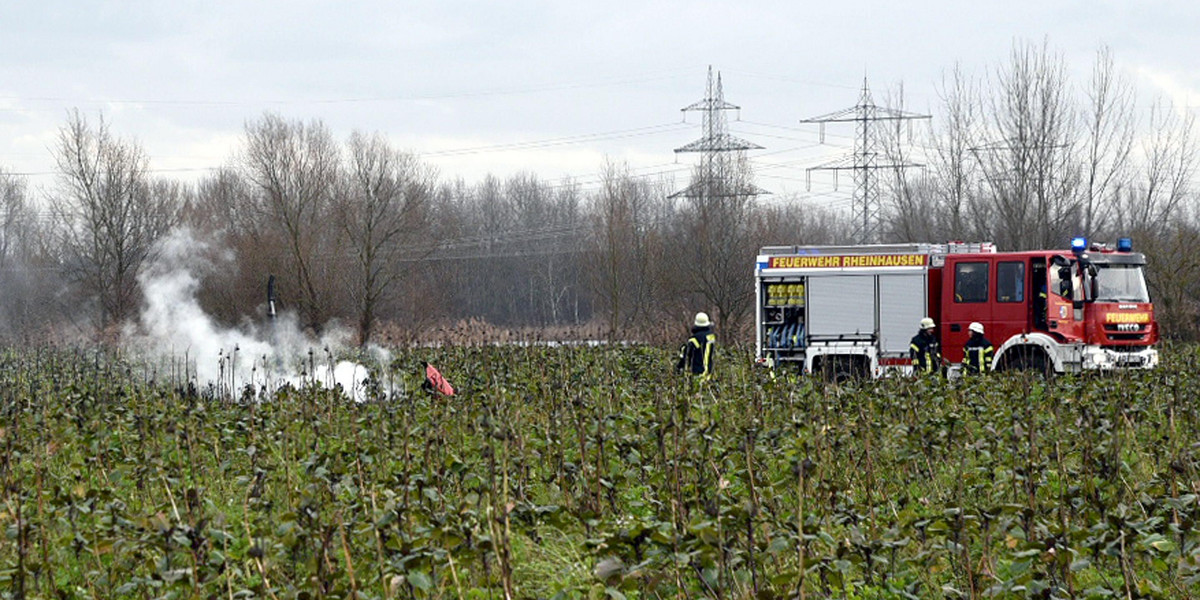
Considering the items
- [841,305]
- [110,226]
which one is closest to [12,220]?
[110,226]

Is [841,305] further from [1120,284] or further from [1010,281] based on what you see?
[1120,284]

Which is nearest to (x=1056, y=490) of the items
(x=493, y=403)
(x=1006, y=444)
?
(x=1006, y=444)

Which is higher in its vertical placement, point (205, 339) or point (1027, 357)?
point (1027, 357)

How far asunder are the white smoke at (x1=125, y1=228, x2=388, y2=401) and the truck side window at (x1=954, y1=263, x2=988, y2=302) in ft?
28.2

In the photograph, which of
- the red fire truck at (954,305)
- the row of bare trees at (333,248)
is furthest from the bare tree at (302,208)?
the red fire truck at (954,305)

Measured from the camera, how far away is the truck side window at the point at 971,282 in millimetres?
19125

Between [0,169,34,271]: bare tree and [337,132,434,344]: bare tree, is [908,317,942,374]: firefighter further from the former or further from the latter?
[0,169,34,271]: bare tree

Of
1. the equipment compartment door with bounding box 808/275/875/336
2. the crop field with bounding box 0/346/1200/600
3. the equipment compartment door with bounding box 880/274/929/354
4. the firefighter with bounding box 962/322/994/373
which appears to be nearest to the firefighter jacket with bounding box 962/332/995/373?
the firefighter with bounding box 962/322/994/373

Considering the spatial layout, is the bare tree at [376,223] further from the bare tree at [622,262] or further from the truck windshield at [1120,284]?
the truck windshield at [1120,284]

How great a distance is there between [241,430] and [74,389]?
407cm

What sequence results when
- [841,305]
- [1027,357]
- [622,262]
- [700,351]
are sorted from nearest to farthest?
[700,351] → [1027,357] → [841,305] → [622,262]

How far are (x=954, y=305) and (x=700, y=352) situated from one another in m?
4.63

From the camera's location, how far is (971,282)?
63.3 ft

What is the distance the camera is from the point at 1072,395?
13.3 meters
